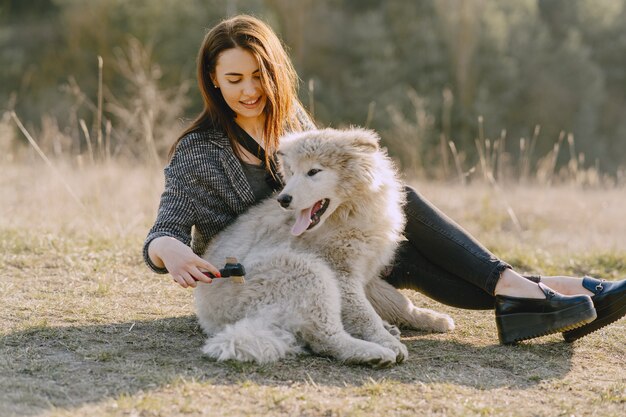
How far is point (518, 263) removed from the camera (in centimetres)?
523

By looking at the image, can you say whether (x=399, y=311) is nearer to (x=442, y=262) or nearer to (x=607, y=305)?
(x=442, y=262)

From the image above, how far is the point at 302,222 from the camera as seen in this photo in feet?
10.7

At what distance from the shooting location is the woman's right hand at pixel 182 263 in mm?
2936

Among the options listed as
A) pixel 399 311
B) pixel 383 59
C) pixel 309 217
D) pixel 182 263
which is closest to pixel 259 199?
pixel 309 217

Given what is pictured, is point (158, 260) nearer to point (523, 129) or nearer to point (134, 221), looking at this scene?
point (134, 221)

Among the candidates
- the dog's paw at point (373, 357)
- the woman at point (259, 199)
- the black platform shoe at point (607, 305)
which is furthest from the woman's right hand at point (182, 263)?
the black platform shoe at point (607, 305)

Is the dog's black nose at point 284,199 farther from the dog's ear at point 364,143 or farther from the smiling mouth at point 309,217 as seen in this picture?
the dog's ear at point 364,143

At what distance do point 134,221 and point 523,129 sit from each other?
15696 millimetres

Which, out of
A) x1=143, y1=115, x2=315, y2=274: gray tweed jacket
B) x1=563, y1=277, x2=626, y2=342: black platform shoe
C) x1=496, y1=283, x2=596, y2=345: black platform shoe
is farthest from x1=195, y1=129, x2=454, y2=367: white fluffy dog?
x1=563, y1=277, x2=626, y2=342: black platform shoe

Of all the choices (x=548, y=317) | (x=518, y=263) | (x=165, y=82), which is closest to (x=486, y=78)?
(x=165, y=82)

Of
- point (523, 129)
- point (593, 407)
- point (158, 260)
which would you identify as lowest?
point (523, 129)

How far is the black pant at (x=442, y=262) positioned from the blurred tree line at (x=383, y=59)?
14.8 meters

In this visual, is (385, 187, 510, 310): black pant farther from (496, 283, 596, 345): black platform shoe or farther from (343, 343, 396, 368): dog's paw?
(343, 343, 396, 368): dog's paw

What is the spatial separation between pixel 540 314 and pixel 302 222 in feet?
4.05
